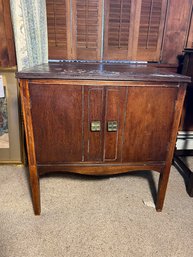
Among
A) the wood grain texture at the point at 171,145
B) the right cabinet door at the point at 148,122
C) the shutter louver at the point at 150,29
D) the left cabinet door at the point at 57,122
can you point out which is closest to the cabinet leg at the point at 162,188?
the wood grain texture at the point at 171,145

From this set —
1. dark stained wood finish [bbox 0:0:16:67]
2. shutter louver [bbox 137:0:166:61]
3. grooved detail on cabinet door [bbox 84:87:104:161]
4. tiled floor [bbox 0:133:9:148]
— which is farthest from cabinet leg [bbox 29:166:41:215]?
shutter louver [bbox 137:0:166:61]

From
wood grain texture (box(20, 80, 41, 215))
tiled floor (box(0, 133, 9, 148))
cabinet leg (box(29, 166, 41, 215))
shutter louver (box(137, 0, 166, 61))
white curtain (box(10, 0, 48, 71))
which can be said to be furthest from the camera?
tiled floor (box(0, 133, 9, 148))

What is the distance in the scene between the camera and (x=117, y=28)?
1564mm

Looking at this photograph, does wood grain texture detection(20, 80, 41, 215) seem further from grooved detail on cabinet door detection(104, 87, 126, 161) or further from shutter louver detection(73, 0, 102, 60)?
shutter louver detection(73, 0, 102, 60)

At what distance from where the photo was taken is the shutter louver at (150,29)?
1534mm

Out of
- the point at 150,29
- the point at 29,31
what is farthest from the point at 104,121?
the point at 150,29

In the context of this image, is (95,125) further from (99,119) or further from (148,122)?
(148,122)

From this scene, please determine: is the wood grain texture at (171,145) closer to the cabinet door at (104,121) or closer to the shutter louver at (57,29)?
the cabinet door at (104,121)

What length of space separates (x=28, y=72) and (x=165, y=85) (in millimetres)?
648

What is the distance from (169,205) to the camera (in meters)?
1.33

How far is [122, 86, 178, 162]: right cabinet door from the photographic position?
1.00m

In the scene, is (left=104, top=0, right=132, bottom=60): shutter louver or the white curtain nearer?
the white curtain

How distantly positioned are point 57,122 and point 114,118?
29 cm

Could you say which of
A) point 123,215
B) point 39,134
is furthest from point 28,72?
point 123,215
